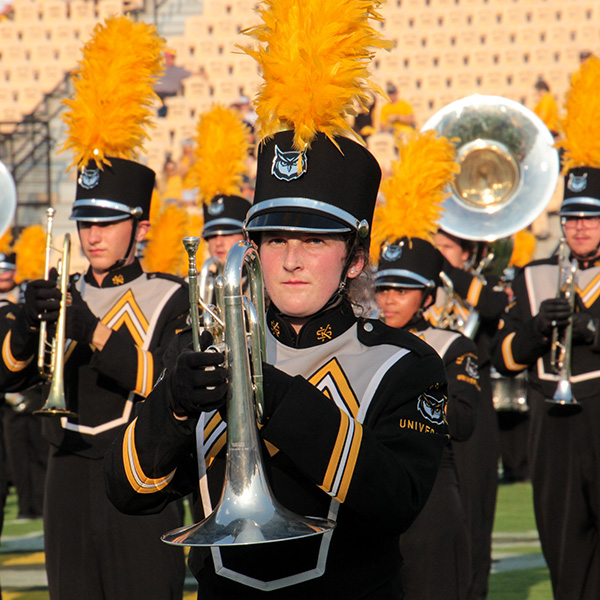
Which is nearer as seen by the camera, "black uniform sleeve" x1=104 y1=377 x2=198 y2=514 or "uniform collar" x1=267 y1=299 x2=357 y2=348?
"black uniform sleeve" x1=104 y1=377 x2=198 y2=514

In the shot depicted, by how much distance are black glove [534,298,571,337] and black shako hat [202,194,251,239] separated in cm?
234

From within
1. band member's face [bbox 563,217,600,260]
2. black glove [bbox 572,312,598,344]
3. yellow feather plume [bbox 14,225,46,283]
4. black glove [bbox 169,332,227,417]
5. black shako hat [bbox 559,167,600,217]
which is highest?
black shako hat [bbox 559,167,600,217]

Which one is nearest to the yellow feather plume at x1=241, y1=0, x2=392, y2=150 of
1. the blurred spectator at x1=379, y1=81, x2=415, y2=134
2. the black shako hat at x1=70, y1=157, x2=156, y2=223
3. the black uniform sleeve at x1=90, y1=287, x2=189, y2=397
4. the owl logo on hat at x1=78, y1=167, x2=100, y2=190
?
the black uniform sleeve at x1=90, y1=287, x2=189, y2=397

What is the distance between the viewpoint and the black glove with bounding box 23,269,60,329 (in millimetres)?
4203

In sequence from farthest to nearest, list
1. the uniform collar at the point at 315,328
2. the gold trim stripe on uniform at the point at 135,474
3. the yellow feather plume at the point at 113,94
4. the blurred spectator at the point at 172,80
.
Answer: the blurred spectator at the point at 172,80, the yellow feather plume at the point at 113,94, the uniform collar at the point at 315,328, the gold trim stripe on uniform at the point at 135,474

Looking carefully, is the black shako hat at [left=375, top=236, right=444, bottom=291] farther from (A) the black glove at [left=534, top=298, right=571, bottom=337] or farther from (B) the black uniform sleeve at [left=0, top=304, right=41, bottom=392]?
(B) the black uniform sleeve at [left=0, top=304, right=41, bottom=392]

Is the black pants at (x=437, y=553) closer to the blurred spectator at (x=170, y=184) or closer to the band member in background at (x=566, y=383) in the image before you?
the band member in background at (x=566, y=383)

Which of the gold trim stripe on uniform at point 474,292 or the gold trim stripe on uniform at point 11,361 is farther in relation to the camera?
the gold trim stripe on uniform at point 474,292

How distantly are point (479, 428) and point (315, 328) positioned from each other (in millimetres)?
4360

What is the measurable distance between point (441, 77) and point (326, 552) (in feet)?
73.2

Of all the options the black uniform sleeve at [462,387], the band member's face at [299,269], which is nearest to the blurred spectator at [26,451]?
the black uniform sleeve at [462,387]

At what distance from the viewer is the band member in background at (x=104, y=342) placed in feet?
13.8

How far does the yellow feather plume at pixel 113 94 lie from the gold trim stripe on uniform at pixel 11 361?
2.83 ft

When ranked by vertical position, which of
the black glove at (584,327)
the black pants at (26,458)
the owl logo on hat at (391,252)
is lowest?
the black pants at (26,458)
